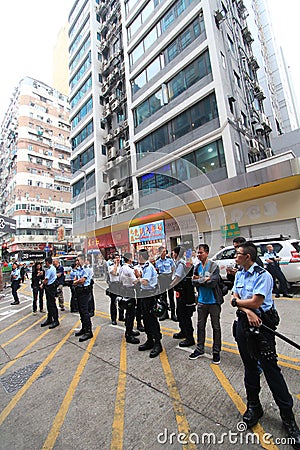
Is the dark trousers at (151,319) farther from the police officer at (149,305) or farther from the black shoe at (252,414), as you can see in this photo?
the black shoe at (252,414)

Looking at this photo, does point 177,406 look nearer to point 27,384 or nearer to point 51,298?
point 27,384

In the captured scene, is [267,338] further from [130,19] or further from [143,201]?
[130,19]

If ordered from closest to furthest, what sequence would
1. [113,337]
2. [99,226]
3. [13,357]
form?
[13,357], [113,337], [99,226]

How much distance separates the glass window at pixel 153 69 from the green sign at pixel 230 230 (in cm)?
1325

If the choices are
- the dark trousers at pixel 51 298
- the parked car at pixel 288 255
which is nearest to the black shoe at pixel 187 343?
the dark trousers at pixel 51 298

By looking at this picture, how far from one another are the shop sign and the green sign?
4.07 meters

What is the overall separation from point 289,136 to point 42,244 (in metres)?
37.5

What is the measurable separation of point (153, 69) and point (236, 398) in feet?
68.2

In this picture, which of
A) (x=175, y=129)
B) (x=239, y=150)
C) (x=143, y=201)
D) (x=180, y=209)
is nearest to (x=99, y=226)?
(x=143, y=201)

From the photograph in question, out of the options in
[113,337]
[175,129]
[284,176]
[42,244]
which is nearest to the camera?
[113,337]

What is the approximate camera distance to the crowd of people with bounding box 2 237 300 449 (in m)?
2.05

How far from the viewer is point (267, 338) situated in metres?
2.06

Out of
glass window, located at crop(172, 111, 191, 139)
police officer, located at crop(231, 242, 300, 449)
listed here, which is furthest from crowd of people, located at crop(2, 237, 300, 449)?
glass window, located at crop(172, 111, 191, 139)

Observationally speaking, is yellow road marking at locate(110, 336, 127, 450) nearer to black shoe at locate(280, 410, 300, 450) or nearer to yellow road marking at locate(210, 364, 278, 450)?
yellow road marking at locate(210, 364, 278, 450)
